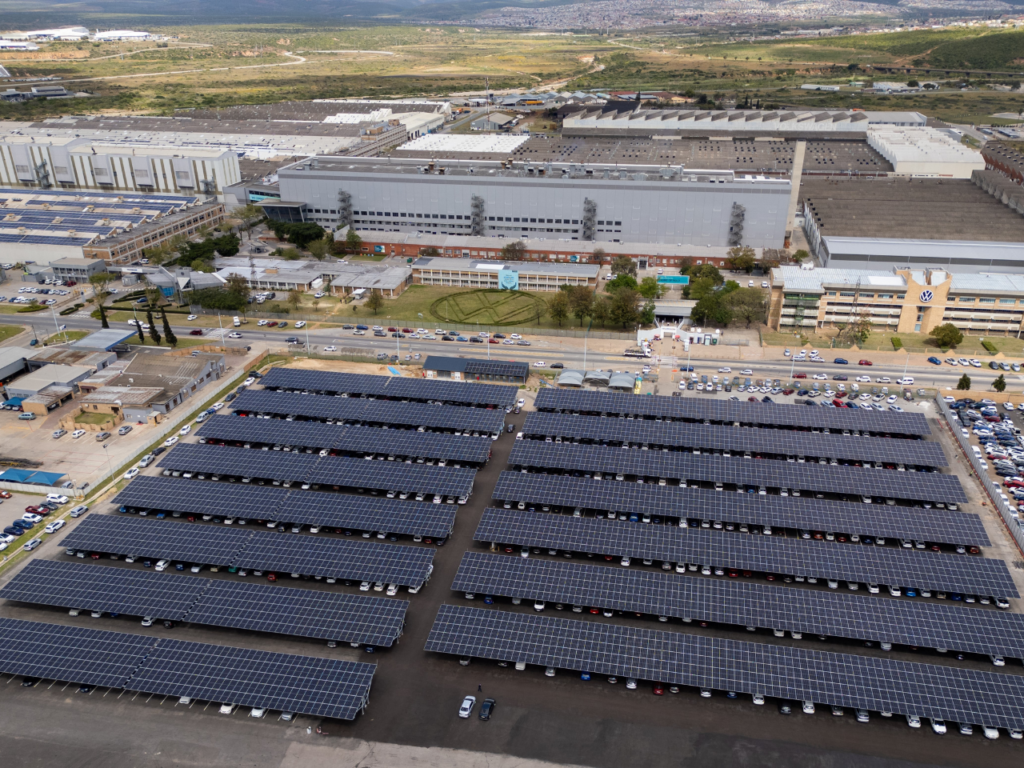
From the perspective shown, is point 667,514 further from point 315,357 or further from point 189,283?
point 189,283

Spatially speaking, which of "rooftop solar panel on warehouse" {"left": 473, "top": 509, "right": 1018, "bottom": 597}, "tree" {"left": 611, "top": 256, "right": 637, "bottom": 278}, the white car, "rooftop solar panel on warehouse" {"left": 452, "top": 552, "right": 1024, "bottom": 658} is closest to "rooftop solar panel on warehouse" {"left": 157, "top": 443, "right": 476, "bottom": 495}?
"rooftop solar panel on warehouse" {"left": 473, "top": 509, "right": 1018, "bottom": 597}

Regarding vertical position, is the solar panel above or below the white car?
above

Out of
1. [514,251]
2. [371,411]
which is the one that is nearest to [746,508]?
[371,411]

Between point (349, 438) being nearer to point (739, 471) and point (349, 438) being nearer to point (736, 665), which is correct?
point (739, 471)

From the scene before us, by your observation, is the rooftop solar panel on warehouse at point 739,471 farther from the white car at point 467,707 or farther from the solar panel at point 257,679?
the solar panel at point 257,679

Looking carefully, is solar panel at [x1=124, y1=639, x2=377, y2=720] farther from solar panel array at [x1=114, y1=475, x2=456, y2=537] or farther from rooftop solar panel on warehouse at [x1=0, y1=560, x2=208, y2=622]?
solar panel array at [x1=114, y1=475, x2=456, y2=537]

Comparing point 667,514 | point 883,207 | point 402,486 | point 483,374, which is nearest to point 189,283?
point 483,374
